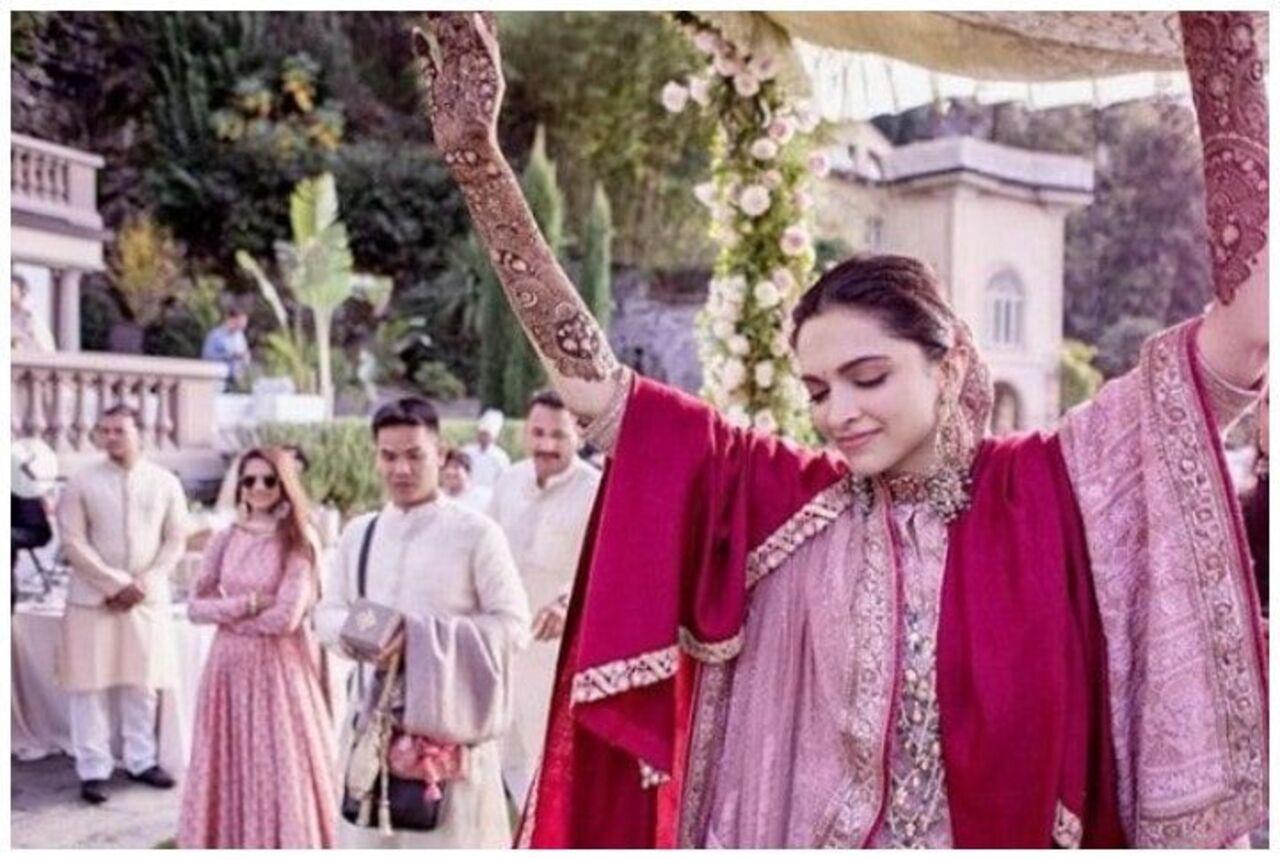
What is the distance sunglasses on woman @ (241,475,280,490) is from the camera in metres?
4.95

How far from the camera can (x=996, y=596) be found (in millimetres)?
1716

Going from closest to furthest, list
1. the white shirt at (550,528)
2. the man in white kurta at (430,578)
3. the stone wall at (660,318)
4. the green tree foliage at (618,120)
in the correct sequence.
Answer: the man in white kurta at (430,578) → the white shirt at (550,528) → the green tree foliage at (618,120) → the stone wall at (660,318)

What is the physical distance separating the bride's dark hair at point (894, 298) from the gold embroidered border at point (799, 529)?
22cm

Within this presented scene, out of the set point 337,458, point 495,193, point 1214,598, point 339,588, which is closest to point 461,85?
point 495,193

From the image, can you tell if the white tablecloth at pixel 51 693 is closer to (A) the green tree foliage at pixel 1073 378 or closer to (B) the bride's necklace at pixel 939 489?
(B) the bride's necklace at pixel 939 489

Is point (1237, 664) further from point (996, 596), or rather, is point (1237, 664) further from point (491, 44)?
point (491, 44)

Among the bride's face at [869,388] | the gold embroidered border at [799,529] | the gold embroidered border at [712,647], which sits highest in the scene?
the bride's face at [869,388]

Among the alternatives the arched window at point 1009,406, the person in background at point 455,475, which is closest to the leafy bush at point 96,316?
the person in background at point 455,475

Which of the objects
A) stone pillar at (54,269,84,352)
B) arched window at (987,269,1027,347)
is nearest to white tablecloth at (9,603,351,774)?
stone pillar at (54,269,84,352)

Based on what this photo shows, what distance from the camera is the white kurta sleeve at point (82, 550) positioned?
634 centimetres

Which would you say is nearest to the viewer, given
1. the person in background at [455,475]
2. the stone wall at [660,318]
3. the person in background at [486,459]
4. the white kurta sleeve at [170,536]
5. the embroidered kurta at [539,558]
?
the embroidered kurta at [539,558]

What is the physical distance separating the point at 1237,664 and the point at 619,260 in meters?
25.2

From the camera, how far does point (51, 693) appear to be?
689 cm

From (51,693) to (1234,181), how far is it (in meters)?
6.45
